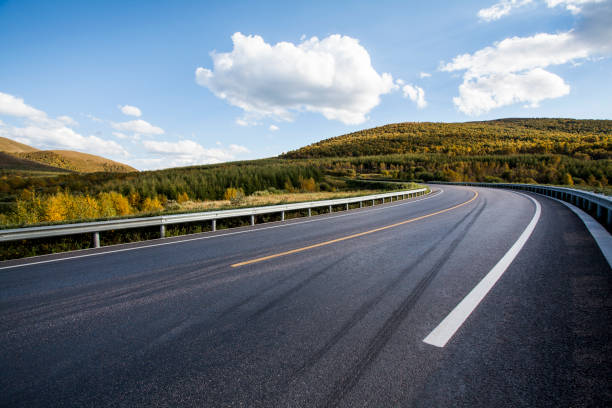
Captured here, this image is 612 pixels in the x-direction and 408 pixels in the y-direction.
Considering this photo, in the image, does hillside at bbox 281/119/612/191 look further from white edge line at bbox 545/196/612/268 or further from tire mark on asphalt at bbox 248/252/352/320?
tire mark on asphalt at bbox 248/252/352/320

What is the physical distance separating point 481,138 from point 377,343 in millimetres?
150576

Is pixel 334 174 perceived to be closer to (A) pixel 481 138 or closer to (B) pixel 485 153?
(B) pixel 485 153

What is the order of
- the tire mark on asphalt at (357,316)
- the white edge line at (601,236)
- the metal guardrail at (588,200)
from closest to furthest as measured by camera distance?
the tire mark on asphalt at (357,316), the white edge line at (601,236), the metal guardrail at (588,200)

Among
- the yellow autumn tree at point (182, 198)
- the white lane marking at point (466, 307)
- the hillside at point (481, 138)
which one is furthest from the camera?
the hillside at point (481, 138)

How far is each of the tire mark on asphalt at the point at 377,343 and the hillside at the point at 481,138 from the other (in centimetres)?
10838

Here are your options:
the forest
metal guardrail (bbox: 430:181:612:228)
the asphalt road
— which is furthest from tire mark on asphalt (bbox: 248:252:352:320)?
the forest

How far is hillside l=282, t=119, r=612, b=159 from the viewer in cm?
10450

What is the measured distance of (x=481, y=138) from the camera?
130375 mm

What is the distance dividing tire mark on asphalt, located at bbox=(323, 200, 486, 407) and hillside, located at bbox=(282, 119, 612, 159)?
108 metres

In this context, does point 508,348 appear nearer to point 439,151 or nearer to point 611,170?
point 611,170

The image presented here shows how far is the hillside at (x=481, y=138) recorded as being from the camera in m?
104

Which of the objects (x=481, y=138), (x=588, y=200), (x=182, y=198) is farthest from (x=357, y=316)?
(x=481, y=138)

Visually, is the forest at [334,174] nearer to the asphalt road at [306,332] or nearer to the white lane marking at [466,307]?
the asphalt road at [306,332]

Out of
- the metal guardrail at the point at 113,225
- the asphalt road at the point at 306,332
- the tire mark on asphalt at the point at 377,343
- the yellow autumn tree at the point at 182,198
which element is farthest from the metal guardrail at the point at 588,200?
the yellow autumn tree at the point at 182,198
